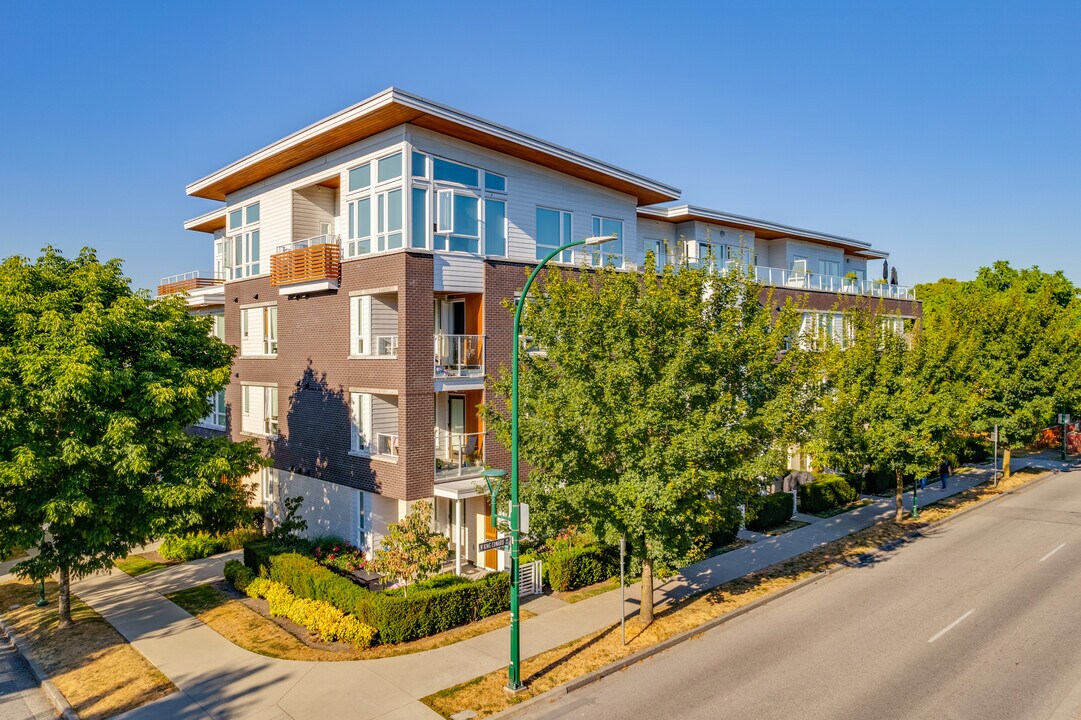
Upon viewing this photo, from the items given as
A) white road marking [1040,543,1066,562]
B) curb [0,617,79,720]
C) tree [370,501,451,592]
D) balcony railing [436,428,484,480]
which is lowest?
curb [0,617,79,720]

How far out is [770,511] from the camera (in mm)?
24453

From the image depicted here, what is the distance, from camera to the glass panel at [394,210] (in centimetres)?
1977

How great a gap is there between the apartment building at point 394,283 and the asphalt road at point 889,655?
21.6 ft

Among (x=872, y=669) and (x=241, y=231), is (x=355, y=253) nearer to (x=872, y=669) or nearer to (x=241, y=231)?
(x=241, y=231)

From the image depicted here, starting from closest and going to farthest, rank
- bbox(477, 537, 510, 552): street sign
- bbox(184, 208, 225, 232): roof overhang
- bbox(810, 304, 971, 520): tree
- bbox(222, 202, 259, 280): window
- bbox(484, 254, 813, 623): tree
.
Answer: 1. bbox(484, 254, 813, 623): tree
2. bbox(477, 537, 510, 552): street sign
3. bbox(810, 304, 971, 520): tree
4. bbox(222, 202, 259, 280): window
5. bbox(184, 208, 225, 232): roof overhang

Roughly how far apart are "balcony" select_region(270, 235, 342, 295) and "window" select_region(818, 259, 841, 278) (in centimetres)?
2924

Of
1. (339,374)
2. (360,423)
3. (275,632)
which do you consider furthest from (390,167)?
(275,632)

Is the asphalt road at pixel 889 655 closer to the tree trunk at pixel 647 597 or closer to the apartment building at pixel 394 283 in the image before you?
the tree trunk at pixel 647 597

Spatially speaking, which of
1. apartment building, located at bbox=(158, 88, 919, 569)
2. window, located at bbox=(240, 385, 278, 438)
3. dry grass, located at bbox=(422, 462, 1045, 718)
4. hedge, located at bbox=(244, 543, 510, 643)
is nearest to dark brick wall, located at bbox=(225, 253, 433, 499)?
apartment building, located at bbox=(158, 88, 919, 569)

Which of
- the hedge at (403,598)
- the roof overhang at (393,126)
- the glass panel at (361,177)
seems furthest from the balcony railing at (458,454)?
the roof overhang at (393,126)

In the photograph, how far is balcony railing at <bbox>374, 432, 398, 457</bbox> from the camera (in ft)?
66.0

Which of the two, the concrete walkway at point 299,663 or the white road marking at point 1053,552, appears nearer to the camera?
the concrete walkway at point 299,663

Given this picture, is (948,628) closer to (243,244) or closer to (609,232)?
(609,232)

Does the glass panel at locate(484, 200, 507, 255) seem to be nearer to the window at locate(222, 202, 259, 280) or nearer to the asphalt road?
the window at locate(222, 202, 259, 280)
